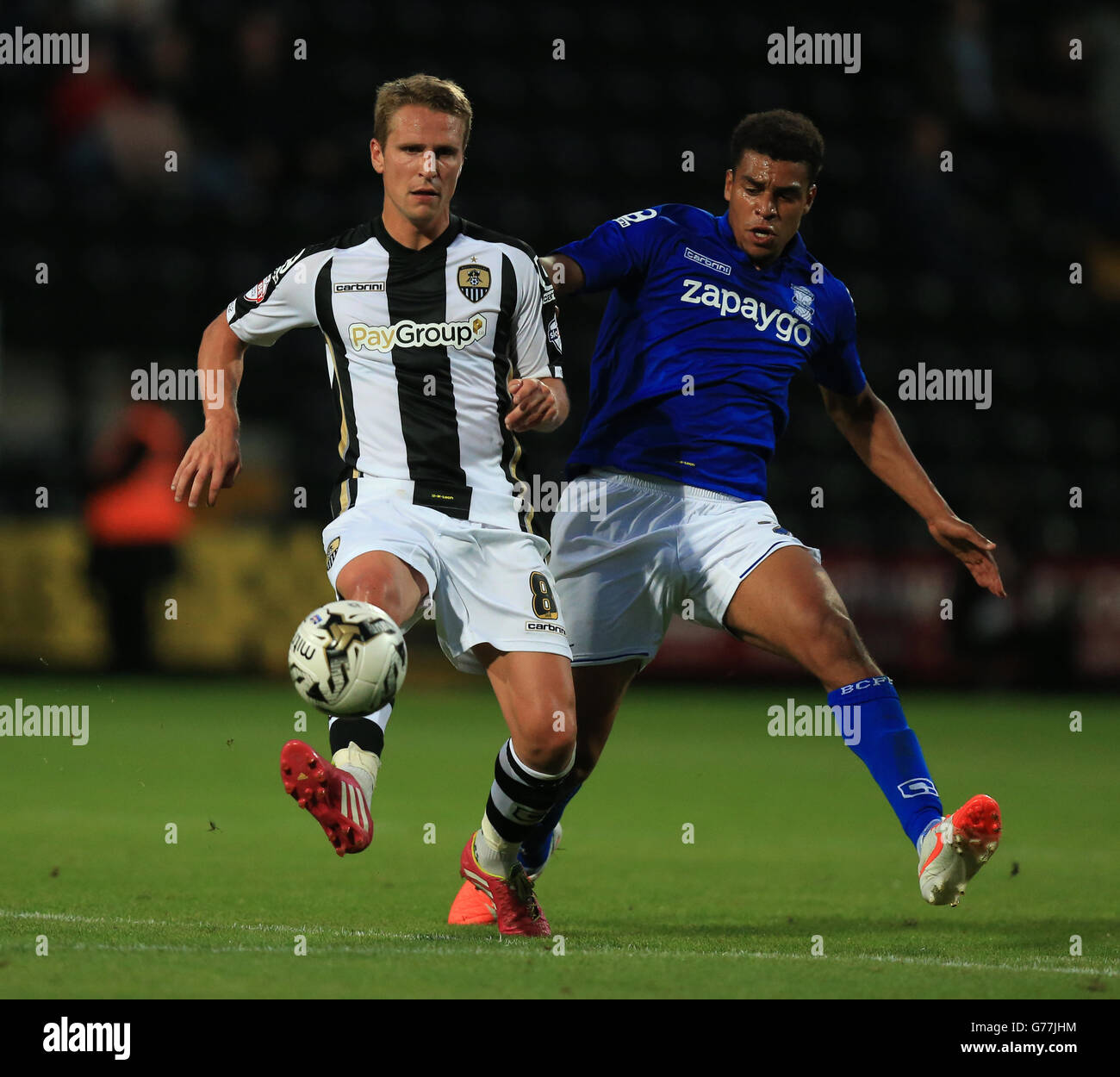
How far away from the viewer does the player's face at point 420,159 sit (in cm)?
495

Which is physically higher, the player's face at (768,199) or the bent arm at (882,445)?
the player's face at (768,199)

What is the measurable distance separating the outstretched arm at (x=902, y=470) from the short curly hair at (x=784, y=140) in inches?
31.1

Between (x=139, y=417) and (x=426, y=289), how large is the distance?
291 inches

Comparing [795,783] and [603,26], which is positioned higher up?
[603,26]

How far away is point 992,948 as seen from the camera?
494cm

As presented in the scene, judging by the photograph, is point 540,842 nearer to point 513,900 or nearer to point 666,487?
point 513,900

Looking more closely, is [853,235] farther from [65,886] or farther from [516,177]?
[65,886]

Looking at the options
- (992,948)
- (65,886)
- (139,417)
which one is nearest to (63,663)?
(139,417)

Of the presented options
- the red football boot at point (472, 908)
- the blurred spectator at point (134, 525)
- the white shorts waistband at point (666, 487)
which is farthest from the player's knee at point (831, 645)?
the blurred spectator at point (134, 525)

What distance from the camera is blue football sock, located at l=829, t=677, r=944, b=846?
→ 5020 millimetres

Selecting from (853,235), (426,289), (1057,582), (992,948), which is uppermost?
(853,235)

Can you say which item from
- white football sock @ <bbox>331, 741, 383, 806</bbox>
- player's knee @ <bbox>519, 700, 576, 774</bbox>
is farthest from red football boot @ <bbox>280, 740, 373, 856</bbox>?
player's knee @ <bbox>519, 700, 576, 774</bbox>

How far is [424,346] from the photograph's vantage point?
16.5 ft

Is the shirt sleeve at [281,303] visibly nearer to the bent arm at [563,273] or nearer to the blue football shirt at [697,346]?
the bent arm at [563,273]
